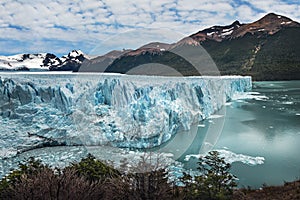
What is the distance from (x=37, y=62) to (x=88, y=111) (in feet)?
48.6

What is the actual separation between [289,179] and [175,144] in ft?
8.90

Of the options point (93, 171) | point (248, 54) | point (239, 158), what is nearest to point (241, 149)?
point (239, 158)

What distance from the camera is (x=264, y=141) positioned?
24.6ft

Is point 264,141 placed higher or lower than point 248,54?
lower

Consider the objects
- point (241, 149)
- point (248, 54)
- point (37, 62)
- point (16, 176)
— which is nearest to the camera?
point (16, 176)

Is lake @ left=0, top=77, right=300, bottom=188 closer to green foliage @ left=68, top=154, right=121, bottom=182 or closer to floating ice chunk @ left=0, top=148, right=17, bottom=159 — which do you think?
floating ice chunk @ left=0, top=148, right=17, bottom=159

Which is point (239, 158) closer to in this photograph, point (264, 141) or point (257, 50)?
point (264, 141)

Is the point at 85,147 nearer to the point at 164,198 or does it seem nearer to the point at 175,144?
the point at 175,144

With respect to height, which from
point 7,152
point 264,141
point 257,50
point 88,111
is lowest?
point 264,141

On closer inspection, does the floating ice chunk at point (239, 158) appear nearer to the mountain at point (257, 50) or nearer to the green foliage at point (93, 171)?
the green foliage at point (93, 171)

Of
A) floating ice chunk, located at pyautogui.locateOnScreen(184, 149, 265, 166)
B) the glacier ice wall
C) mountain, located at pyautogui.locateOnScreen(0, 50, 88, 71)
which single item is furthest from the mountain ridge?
floating ice chunk, located at pyautogui.locateOnScreen(184, 149, 265, 166)

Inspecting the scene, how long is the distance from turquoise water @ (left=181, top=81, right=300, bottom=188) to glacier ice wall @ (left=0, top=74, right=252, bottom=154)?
3.71 ft

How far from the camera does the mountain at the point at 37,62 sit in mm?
17031

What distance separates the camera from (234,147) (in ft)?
22.4
